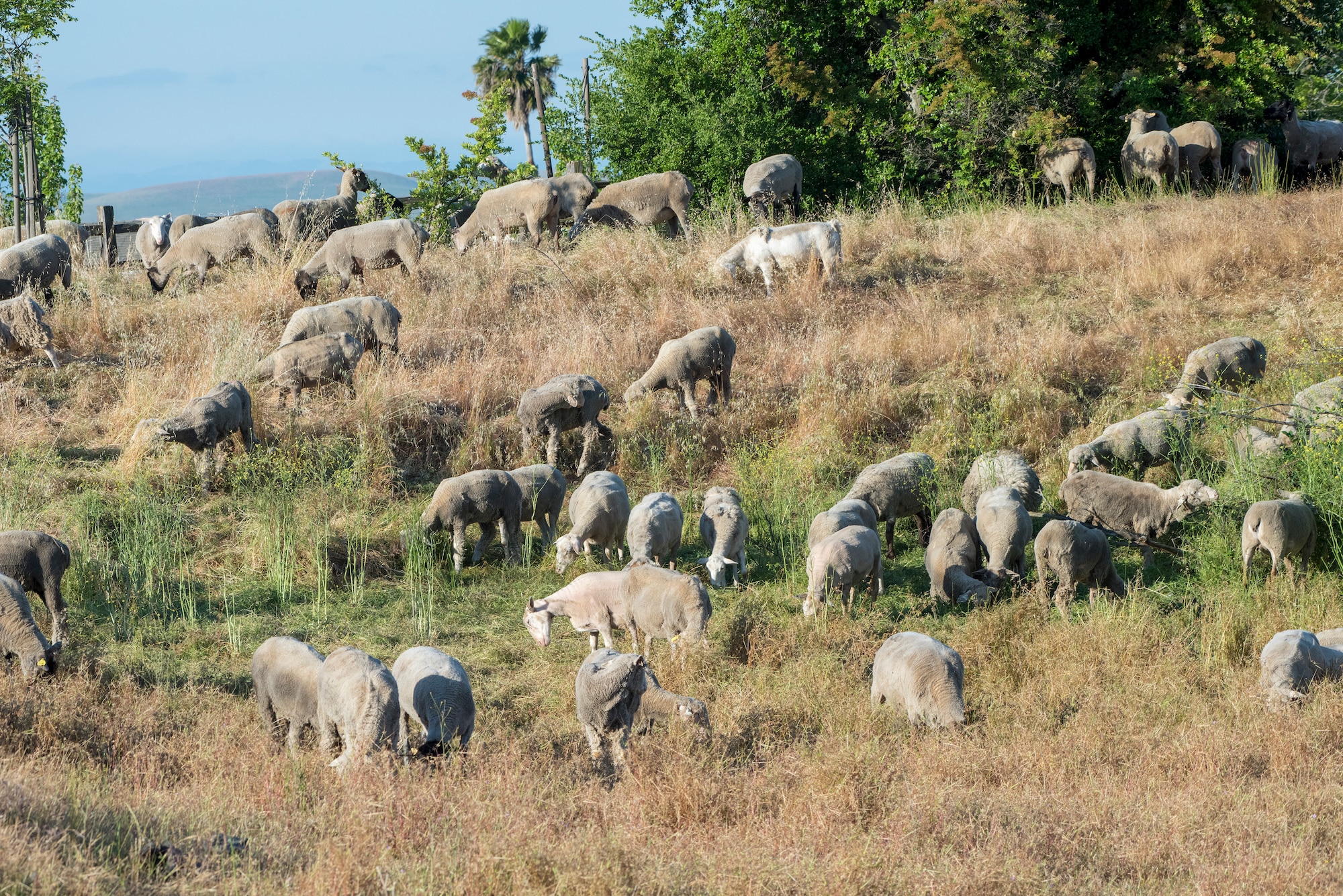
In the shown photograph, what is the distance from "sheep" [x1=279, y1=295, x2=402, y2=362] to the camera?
1405 centimetres

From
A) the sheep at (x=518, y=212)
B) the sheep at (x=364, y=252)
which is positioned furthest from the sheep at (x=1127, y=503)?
the sheep at (x=518, y=212)

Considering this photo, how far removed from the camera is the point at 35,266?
16.5 m

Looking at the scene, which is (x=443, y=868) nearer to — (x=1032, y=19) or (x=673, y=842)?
(x=673, y=842)

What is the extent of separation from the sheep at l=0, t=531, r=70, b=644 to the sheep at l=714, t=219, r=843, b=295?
1006 cm

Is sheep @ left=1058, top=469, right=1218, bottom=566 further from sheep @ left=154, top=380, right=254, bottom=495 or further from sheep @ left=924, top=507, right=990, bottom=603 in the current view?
sheep @ left=154, top=380, right=254, bottom=495

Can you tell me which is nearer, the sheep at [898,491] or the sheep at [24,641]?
the sheep at [24,641]

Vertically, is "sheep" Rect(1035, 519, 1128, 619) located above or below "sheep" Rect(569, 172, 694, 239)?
below

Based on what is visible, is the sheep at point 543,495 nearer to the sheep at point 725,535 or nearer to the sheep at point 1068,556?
the sheep at point 725,535

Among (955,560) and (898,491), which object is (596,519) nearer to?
(898,491)

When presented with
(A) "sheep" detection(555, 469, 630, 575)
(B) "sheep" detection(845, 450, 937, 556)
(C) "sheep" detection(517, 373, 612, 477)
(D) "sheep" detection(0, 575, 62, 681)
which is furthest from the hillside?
(C) "sheep" detection(517, 373, 612, 477)

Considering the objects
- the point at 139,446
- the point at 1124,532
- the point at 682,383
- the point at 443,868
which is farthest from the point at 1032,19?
the point at 443,868

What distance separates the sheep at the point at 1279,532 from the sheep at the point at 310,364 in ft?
29.9

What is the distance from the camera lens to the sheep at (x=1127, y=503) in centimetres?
985

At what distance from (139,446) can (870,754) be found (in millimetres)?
8657
